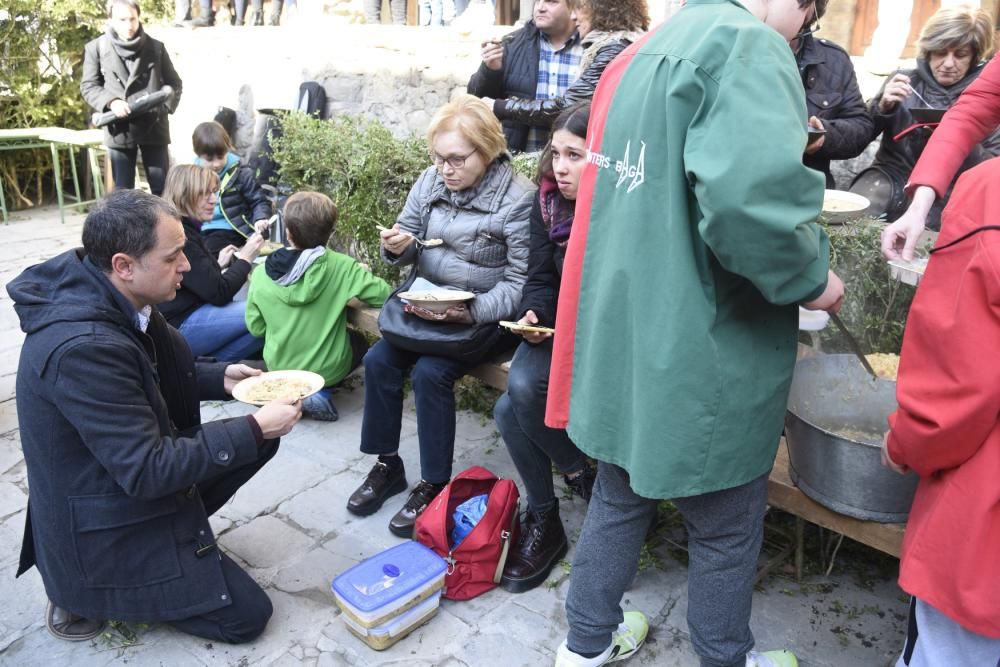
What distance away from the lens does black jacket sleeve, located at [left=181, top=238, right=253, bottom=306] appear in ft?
14.1

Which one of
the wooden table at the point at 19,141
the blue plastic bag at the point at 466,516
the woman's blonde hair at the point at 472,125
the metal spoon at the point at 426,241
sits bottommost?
the blue plastic bag at the point at 466,516

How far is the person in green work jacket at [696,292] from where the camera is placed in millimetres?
1650

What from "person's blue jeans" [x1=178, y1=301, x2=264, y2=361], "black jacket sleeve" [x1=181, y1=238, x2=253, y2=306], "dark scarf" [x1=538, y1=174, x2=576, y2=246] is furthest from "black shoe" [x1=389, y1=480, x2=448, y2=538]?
"black jacket sleeve" [x1=181, y1=238, x2=253, y2=306]

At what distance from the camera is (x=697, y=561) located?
218 centimetres

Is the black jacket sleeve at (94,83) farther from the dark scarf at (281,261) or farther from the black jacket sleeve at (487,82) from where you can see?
the dark scarf at (281,261)

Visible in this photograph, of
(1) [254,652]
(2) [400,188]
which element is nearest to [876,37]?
(2) [400,188]

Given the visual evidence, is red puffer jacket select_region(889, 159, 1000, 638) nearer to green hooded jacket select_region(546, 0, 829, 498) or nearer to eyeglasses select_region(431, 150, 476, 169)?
green hooded jacket select_region(546, 0, 829, 498)

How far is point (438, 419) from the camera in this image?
3311mm

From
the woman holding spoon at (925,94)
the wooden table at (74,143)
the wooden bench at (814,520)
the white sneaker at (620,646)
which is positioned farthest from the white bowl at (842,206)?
the wooden table at (74,143)

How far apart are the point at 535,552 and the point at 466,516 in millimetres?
289

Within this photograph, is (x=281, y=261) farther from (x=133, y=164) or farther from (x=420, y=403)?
(x=133, y=164)

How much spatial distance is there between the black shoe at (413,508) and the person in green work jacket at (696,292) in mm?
1115

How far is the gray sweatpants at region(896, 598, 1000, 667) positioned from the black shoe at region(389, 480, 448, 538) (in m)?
1.87

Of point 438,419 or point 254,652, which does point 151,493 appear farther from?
point 438,419
